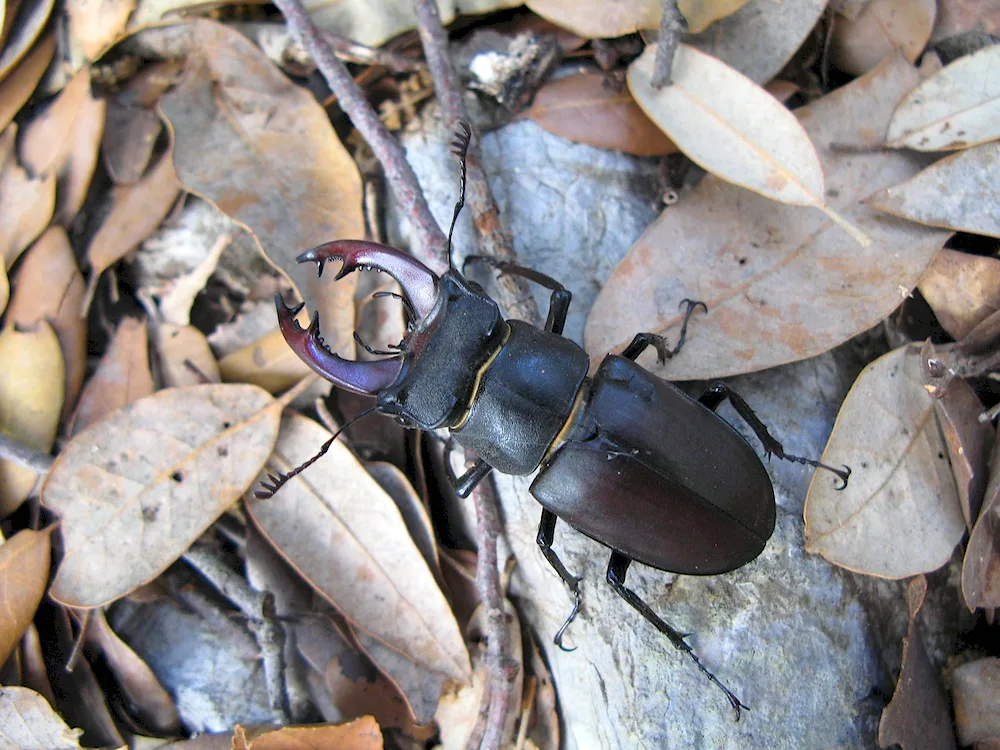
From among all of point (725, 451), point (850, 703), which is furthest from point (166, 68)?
point (850, 703)

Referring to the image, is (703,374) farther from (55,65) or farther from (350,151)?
(55,65)

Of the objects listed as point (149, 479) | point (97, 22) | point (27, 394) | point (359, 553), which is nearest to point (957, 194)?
point (359, 553)

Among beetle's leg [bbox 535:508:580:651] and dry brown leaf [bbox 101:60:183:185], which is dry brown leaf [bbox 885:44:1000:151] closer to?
beetle's leg [bbox 535:508:580:651]

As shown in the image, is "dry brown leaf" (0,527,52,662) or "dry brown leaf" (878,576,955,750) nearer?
"dry brown leaf" (878,576,955,750)

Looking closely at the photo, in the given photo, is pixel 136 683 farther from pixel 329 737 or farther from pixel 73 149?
pixel 73 149

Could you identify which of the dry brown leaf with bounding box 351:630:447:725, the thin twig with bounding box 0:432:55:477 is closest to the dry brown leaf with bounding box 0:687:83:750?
the thin twig with bounding box 0:432:55:477

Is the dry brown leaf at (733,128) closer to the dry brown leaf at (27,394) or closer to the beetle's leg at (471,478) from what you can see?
the beetle's leg at (471,478)
